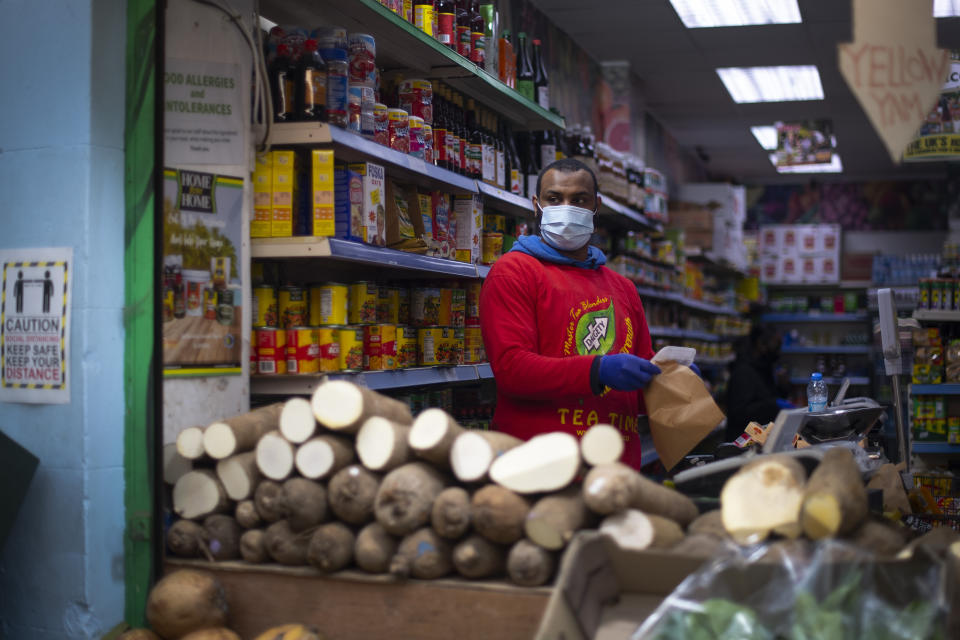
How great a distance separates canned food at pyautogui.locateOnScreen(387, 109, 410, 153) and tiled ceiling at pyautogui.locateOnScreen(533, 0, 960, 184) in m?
3.76

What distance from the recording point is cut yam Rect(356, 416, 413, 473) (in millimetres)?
2256

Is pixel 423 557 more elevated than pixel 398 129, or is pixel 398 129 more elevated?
pixel 398 129

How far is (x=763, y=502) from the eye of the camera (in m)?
2.03

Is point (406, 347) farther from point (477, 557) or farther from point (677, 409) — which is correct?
point (477, 557)

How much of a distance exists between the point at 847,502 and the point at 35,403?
6.42 feet

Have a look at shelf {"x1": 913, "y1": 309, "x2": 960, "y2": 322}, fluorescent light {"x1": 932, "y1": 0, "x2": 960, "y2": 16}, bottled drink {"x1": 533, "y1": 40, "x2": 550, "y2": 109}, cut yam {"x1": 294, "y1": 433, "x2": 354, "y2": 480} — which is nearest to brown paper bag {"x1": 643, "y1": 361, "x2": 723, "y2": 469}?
cut yam {"x1": 294, "y1": 433, "x2": 354, "y2": 480}

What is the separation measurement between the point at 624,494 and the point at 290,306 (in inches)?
56.6

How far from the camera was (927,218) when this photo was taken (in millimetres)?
13375

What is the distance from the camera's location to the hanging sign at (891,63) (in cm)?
248

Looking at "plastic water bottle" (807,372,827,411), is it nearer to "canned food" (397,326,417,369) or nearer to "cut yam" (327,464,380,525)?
"canned food" (397,326,417,369)

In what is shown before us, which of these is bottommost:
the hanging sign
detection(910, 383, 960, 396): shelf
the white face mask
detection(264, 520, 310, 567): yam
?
detection(264, 520, 310, 567): yam

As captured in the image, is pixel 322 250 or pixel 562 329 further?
pixel 562 329

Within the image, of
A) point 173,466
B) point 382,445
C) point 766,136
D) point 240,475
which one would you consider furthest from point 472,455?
point 766,136

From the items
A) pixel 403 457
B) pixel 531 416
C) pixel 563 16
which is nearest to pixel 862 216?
pixel 563 16
